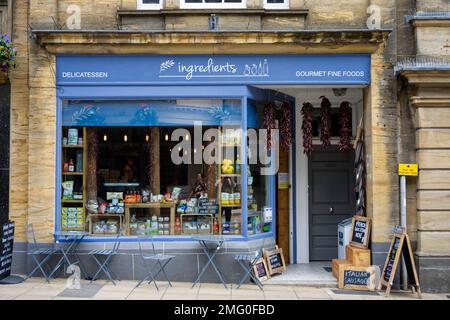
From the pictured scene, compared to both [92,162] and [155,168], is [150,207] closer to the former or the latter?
[155,168]

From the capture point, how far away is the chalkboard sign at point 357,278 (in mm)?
8833

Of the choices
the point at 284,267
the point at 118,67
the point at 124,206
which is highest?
the point at 118,67

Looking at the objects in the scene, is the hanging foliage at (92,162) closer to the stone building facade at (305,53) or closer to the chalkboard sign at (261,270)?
the stone building facade at (305,53)

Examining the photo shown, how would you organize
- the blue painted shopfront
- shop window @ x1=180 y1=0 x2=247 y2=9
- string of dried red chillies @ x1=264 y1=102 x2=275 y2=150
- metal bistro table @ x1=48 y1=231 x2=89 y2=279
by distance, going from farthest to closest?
string of dried red chillies @ x1=264 y1=102 x2=275 y2=150 < shop window @ x1=180 y1=0 x2=247 y2=9 < the blue painted shopfront < metal bistro table @ x1=48 y1=231 x2=89 y2=279

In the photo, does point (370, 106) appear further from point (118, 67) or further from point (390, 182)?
point (118, 67)

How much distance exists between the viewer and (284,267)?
31.5ft

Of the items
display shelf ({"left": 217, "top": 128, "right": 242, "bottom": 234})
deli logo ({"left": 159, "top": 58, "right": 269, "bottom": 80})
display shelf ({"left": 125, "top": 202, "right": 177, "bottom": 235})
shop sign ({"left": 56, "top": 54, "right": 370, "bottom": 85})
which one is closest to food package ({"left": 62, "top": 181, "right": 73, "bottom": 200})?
display shelf ({"left": 125, "top": 202, "right": 177, "bottom": 235})

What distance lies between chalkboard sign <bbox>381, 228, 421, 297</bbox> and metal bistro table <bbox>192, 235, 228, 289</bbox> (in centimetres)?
263

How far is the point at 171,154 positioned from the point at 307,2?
143 inches

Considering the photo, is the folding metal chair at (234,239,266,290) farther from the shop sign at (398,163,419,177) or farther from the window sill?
the shop sign at (398,163,419,177)

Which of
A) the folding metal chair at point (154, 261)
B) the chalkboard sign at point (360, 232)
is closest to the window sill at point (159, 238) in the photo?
the folding metal chair at point (154, 261)

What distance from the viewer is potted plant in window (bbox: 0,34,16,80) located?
8.98 meters

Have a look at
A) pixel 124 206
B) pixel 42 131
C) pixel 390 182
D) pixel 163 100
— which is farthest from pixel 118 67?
pixel 390 182

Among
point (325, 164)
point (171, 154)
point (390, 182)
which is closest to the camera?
point (390, 182)
